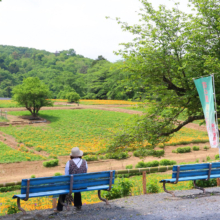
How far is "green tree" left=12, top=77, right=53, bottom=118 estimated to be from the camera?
1351 inches

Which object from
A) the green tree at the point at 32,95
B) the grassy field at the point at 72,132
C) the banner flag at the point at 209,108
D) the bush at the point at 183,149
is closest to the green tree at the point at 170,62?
the banner flag at the point at 209,108

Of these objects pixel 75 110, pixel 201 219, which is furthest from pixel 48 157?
pixel 201 219

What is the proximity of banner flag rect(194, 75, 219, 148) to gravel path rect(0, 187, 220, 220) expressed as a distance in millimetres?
1675

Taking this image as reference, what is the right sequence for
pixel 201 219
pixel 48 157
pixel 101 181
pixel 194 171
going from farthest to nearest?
pixel 48 157
pixel 194 171
pixel 101 181
pixel 201 219

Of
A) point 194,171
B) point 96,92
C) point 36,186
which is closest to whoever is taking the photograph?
point 36,186

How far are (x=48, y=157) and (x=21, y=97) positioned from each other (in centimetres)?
1253

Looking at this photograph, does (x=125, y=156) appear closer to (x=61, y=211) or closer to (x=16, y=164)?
(x=16, y=164)

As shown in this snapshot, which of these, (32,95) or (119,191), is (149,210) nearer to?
(119,191)

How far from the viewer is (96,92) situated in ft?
261

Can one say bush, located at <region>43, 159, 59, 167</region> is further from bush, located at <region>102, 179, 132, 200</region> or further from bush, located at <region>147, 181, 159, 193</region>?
bush, located at <region>102, 179, 132, 200</region>

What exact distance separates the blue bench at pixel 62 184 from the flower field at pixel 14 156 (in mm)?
18112

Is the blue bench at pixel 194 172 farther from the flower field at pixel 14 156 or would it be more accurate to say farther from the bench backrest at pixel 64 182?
the flower field at pixel 14 156

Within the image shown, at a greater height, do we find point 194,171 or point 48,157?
point 194,171

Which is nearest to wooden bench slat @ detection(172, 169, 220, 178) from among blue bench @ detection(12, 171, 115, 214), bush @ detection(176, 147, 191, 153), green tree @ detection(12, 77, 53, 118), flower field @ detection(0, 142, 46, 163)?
blue bench @ detection(12, 171, 115, 214)
